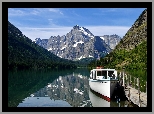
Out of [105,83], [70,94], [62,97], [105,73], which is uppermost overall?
[105,73]

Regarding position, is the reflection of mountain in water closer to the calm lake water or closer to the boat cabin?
the calm lake water

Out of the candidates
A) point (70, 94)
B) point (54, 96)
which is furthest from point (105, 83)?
point (70, 94)

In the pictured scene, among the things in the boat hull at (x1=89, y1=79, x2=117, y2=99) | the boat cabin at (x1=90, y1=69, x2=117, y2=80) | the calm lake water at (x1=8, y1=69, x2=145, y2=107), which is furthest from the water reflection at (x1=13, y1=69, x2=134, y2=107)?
the boat cabin at (x1=90, y1=69, x2=117, y2=80)

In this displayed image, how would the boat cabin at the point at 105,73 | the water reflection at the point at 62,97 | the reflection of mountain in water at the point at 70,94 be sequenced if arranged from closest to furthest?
the water reflection at the point at 62,97 < the reflection of mountain in water at the point at 70,94 < the boat cabin at the point at 105,73

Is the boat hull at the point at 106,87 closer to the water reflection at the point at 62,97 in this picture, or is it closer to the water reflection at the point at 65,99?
the water reflection at the point at 65,99

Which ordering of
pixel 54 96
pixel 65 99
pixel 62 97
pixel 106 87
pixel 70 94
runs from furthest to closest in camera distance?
pixel 70 94 → pixel 54 96 → pixel 62 97 → pixel 65 99 → pixel 106 87

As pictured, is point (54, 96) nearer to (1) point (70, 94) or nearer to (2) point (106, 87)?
(1) point (70, 94)

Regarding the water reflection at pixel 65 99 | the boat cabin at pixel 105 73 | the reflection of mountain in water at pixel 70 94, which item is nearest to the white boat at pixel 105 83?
the boat cabin at pixel 105 73

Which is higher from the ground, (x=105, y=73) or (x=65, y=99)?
(x=105, y=73)
